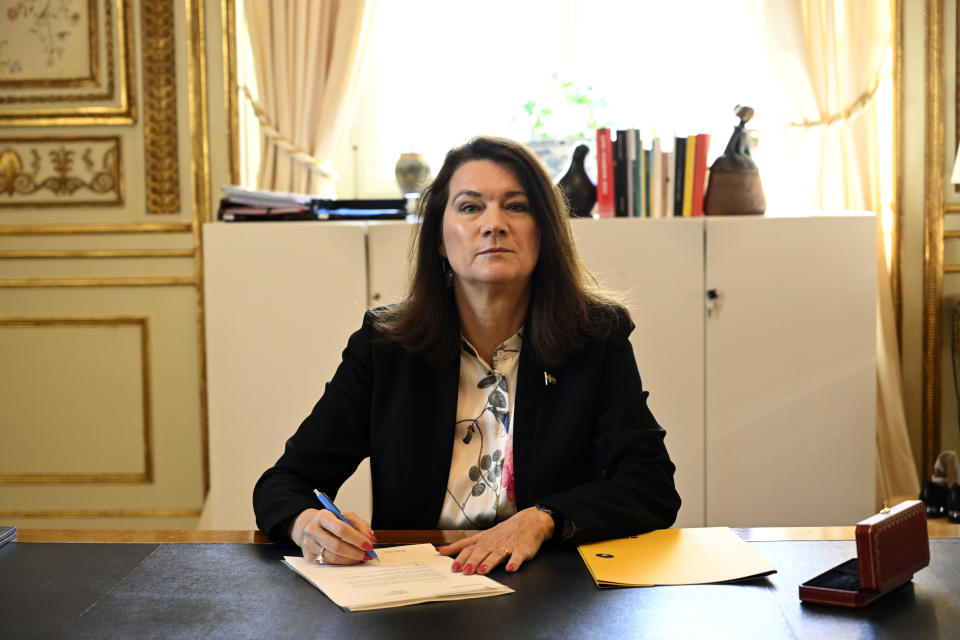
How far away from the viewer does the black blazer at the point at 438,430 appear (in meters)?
1.71

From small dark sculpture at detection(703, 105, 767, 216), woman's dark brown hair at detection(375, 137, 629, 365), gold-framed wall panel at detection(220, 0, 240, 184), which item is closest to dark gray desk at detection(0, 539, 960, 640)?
woman's dark brown hair at detection(375, 137, 629, 365)

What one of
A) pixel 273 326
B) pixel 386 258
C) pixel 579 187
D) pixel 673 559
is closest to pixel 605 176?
pixel 579 187

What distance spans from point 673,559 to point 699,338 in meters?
1.82

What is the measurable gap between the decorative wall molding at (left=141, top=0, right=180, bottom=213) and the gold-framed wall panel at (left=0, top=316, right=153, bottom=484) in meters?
0.43

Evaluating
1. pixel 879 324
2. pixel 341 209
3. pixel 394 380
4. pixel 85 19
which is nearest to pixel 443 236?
pixel 394 380

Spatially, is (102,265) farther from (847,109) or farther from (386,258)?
(847,109)

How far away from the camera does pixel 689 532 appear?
1.48 metres

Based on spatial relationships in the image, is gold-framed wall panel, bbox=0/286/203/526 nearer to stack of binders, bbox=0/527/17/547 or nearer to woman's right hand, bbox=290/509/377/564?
stack of binders, bbox=0/527/17/547

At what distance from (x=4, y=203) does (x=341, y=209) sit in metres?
1.35

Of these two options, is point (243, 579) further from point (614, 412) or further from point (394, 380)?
point (614, 412)

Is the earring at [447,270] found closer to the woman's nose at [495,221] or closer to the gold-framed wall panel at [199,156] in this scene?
the woman's nose at [495,221]

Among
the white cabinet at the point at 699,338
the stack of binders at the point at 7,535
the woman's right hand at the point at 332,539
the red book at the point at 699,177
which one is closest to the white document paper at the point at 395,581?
the woman's right hand at the point at 332,539

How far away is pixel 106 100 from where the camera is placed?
11.7 ft

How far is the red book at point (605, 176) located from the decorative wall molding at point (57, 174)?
172 cm
